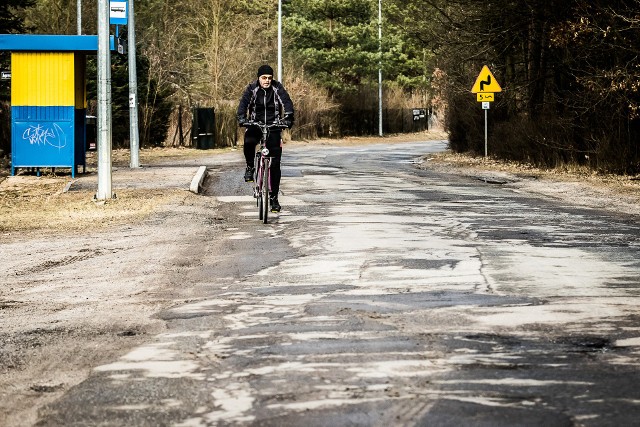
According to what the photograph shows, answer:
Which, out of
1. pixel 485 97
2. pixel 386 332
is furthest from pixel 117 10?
pixel 485 97

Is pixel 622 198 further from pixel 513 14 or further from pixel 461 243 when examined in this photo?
pixel 513 14

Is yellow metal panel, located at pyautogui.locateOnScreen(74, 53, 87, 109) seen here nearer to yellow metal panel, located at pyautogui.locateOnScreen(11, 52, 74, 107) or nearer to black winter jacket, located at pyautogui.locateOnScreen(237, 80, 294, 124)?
yellow metal panel, located at pyautogui.locateOnScreen(11, 52, 74, 107)

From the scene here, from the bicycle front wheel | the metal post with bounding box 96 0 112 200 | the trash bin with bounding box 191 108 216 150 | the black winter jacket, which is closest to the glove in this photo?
the black winter jacket

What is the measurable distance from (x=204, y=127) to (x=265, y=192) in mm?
32634

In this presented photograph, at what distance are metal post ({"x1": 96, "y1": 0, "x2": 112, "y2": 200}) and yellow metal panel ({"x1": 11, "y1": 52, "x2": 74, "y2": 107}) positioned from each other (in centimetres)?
669

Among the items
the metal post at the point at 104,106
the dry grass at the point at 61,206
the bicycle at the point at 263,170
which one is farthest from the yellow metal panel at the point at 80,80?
the bicycle at the point at 263,170

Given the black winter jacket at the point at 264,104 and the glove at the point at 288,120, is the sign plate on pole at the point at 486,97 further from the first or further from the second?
the glove at the point at 288,120

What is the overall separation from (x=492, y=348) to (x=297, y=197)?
13454 mm

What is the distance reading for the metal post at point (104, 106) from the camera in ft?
63.5

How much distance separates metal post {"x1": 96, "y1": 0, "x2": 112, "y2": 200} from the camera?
762 inches

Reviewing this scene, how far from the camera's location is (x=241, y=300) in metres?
9.09

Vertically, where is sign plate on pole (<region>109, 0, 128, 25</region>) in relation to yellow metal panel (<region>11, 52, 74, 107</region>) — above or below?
above

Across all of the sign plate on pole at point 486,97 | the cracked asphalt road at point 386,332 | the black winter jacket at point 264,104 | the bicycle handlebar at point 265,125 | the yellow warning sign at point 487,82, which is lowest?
the cracked asphalt road at point 386,332

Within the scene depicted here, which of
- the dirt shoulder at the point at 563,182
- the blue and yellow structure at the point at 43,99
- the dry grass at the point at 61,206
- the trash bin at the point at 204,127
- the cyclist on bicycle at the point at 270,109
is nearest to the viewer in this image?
the cyclist on bicycle at the point at 270,109
